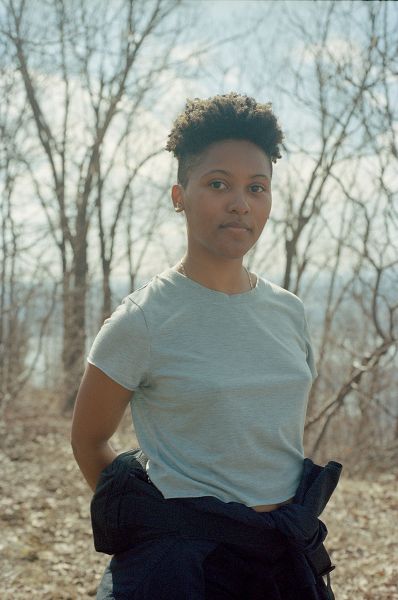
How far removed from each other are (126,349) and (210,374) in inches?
8.5

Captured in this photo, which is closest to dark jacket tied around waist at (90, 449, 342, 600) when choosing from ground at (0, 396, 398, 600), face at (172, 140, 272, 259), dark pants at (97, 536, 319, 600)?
dark pants at (97, 536, 319, 600)

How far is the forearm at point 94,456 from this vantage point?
196 centimetres

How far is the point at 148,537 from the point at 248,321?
0.60 metres

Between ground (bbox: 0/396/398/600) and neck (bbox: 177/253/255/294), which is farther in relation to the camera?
Result: ground (bbox: 0/396/398/600)

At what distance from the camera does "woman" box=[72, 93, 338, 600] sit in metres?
1.70

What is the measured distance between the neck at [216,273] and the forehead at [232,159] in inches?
9.4

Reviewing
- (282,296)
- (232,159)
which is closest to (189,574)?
(282,296)

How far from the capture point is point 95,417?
74.4 inches

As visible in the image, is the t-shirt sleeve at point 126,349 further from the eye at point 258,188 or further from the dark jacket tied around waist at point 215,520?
the eye at point 258,188

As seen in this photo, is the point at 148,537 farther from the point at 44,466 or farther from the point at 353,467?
the point at 353,467

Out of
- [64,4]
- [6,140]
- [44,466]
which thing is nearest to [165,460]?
[44,466]

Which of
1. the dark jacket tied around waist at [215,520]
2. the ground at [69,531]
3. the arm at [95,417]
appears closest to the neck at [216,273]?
the arm at [95,417]

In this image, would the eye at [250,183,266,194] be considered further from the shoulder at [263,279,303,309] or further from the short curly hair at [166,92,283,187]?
the shoulder at [263,279,303,309]

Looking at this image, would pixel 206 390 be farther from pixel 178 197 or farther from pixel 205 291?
pixel 178 197
